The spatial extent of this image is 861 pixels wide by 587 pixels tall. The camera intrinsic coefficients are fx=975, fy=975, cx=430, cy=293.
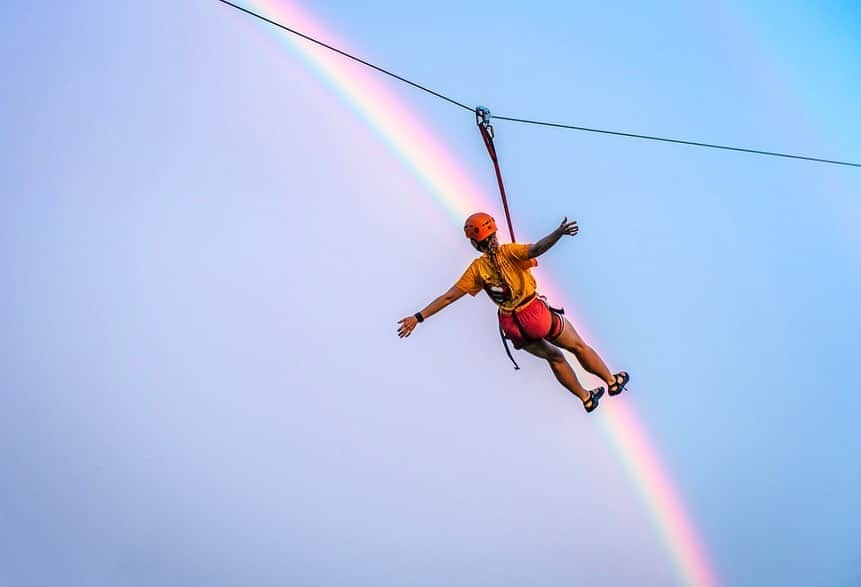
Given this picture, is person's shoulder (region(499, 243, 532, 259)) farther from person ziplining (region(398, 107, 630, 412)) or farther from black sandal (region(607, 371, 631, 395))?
black sandal (region(607, 371, 631, 395))

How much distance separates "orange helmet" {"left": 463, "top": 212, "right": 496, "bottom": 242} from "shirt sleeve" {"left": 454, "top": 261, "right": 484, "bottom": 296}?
1.12ft

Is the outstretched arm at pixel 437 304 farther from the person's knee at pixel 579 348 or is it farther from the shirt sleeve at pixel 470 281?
the person's knee at pixel 579 348

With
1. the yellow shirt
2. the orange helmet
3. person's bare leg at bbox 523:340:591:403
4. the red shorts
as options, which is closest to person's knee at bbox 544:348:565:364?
person's bare leg at bbox 523:340:591:403

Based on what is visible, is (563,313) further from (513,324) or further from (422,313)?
(422,313)

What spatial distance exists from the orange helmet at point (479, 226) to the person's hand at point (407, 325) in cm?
94

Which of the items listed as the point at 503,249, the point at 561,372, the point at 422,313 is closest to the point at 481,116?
the point at 503,249

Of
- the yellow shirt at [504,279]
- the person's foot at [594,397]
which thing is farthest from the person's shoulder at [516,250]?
the person's foot at [594,397]

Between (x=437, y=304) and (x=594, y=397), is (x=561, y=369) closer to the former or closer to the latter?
(x=594, y=397)

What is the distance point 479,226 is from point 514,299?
0.77m

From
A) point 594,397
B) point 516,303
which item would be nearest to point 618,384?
point 594,397

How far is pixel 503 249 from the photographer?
870 cm

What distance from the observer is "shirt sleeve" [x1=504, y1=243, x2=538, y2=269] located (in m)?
8.48

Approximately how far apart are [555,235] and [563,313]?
1587mm

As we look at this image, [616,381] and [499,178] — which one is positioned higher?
[499,178]
